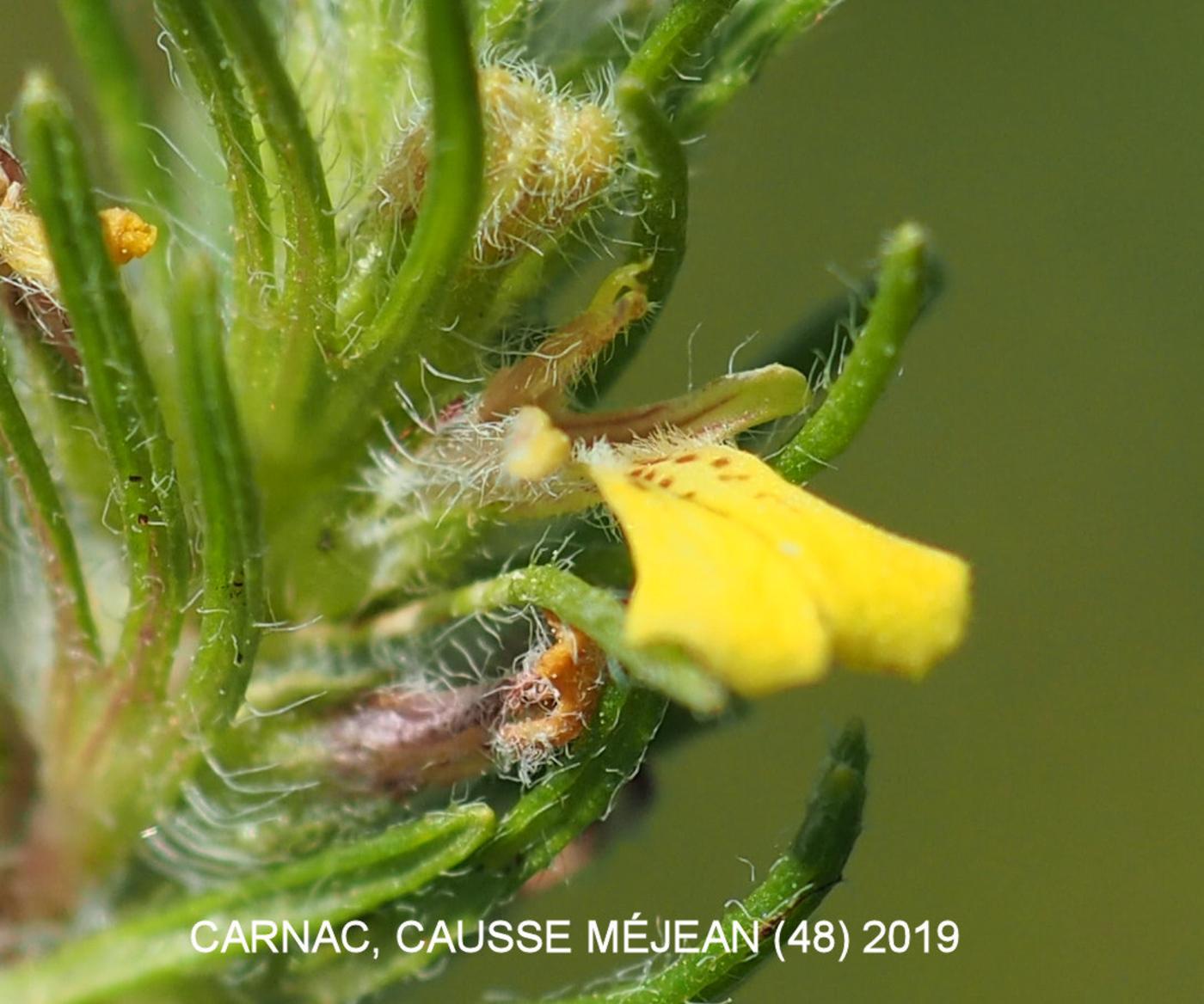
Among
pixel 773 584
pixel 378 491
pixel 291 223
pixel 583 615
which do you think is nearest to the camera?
pixel 773 584

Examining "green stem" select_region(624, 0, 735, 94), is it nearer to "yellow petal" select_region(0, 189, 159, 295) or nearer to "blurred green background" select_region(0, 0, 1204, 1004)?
"yellow petal" select_region(0, 189, 159, 295)

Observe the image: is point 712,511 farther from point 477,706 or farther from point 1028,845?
point 1028,845

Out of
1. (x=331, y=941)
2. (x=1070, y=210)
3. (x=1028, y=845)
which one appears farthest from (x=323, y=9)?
(x=1070, y=210)

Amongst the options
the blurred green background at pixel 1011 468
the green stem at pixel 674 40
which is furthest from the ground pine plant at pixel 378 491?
the blurred green background at pixel 1011 468

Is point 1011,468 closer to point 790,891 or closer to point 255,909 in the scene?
point 790,891

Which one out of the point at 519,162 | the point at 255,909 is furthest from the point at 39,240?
→ the point at 255,909

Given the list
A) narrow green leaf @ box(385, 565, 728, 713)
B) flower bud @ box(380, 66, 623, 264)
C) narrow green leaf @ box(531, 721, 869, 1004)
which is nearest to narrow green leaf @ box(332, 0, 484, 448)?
flower bud @ box(380, 66, 623, 264)
